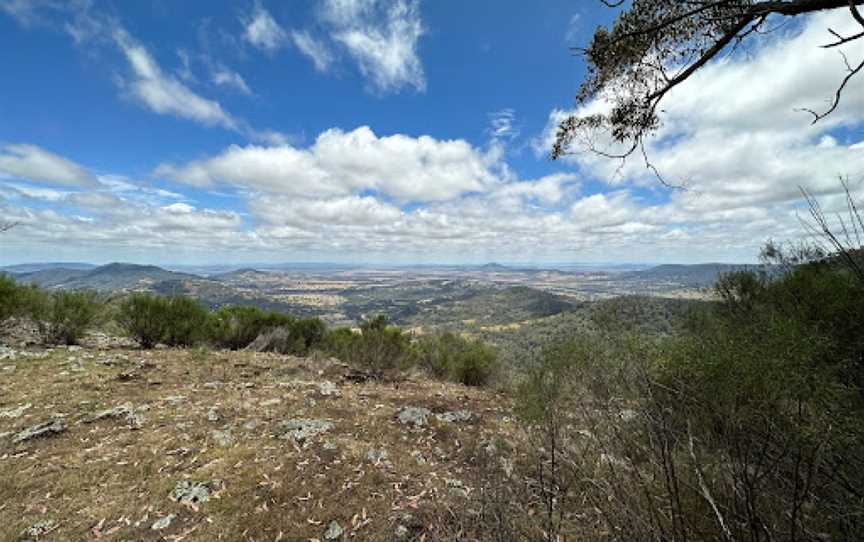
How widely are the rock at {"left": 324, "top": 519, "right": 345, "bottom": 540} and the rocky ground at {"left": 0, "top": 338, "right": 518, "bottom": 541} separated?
0.05ft

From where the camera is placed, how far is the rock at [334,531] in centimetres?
441

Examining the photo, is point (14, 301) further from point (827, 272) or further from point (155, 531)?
point (827, 272)

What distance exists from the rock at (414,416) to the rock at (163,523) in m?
4.08

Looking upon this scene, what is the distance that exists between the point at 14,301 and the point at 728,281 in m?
21.4

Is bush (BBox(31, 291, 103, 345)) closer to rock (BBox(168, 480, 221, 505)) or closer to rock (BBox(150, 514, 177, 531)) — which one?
rock (BBox(168, 480, 221, 505))

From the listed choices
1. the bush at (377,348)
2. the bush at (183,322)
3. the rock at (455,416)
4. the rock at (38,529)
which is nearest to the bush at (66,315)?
the bush at (183,322)

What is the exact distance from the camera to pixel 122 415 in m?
7.32

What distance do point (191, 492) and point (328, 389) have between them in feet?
15.0

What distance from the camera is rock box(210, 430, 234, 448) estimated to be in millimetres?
6340

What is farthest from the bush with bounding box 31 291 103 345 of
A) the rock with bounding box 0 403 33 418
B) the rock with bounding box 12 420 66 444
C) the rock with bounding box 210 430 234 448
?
the rock with bounding box 210 430 234 448

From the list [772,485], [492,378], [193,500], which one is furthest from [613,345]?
[492,378]

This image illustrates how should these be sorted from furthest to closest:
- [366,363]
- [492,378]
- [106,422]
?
[492,378], [366,363], [106,422]

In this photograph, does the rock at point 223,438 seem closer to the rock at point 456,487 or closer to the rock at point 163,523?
the rock at point 163,523

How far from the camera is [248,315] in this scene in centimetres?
1716
